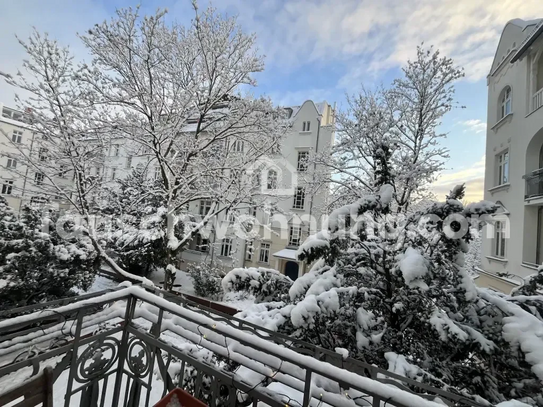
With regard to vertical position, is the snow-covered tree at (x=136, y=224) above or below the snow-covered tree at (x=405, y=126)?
below

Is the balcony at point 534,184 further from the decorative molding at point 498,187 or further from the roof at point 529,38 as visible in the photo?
the roof at point 529,38

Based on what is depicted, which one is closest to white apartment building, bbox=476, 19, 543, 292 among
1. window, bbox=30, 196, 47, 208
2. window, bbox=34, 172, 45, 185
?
window, bbox=34, 172, 45, 185

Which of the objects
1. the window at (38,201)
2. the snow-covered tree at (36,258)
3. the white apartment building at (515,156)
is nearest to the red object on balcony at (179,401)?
the snow-covered tree at (36,258)

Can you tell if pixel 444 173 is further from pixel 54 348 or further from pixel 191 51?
pixel 54 348

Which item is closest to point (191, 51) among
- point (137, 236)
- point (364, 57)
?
point (364, 57)

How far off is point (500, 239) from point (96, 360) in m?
11.2

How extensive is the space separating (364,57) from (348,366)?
25.8 feet

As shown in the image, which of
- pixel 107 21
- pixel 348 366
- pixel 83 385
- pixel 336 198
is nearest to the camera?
pixel 83 385

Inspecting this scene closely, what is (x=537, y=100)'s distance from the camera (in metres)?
7.06

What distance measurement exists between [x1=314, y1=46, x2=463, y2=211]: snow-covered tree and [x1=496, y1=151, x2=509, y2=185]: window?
177 cm

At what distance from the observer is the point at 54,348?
151 cm

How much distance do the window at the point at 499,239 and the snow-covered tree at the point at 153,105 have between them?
792 cm

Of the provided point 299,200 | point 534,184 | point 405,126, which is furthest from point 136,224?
point 534,184

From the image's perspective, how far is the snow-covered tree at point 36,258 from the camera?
21.4 feet
